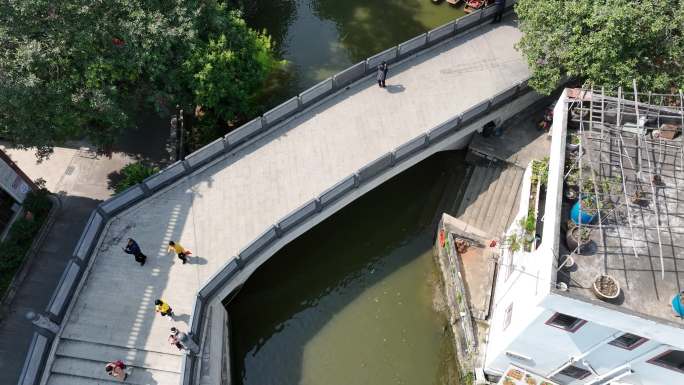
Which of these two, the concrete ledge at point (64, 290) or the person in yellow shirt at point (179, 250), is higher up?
the person in yellow shirt at point (179, 250)

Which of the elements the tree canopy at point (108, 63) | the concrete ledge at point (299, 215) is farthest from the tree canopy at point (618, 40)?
the tree canopy at point (108, 63)

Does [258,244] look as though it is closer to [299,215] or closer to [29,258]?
[299,215]

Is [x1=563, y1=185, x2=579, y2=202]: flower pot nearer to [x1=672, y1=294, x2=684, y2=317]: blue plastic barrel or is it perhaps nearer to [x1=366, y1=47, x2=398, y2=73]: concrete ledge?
[x1=672, y1=294, x2=684, y2=317]: blue plastic barrel

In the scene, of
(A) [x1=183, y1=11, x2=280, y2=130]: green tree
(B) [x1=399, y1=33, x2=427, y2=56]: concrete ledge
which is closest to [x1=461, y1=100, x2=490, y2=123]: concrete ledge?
(B) [x1=399, y1=33, x2=427, y2=56]: concrete ledge

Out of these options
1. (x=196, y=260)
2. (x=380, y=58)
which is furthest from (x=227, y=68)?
(x=196, y=260)

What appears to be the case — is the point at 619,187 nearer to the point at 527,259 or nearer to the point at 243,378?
the point at 527,259

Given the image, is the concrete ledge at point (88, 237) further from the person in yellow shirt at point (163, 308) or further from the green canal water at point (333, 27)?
the green canal water at point (333, 27)
